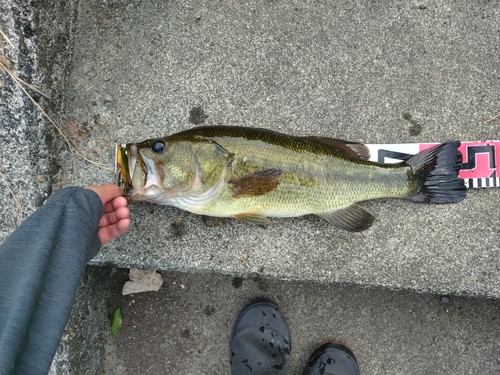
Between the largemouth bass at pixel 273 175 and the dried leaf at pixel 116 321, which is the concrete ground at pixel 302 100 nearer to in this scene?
the largemouth bass at pixel 273 175

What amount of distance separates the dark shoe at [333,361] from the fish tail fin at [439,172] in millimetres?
1582

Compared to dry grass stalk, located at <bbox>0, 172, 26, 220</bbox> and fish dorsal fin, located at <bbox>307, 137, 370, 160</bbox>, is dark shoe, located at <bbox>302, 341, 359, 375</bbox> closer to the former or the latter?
fish dorsal fin, located at <bbox>307, 137, 370, 160</bbox>

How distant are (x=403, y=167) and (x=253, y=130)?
3.74 feet

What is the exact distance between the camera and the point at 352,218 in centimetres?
294

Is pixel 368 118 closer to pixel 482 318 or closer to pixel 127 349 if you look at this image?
pixel 482 318

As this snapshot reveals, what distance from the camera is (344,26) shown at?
10.7 feet

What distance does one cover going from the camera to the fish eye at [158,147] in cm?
254

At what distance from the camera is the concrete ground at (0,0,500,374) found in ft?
10.1

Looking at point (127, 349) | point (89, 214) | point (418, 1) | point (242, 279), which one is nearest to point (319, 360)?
point (242, 279)

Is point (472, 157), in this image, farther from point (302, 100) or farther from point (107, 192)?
point (107, 192)

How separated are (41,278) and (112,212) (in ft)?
2.63

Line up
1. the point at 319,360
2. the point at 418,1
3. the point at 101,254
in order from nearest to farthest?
the point at 101,254 → the point at 418,1 → the point at 319,360

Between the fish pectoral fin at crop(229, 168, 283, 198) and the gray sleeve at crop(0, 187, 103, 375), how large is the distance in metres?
0.95

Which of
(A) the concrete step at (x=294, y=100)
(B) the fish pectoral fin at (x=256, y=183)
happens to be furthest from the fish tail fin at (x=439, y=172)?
(B) the fish pectoral fin at (x=256, y=183)
